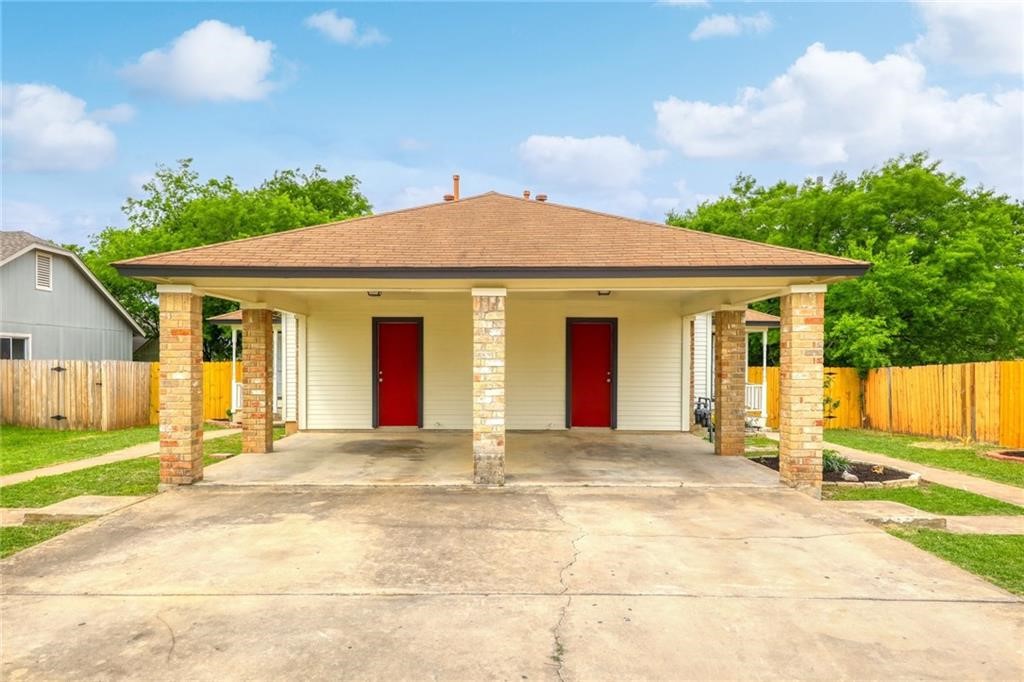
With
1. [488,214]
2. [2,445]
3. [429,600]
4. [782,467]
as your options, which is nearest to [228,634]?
[429,600]

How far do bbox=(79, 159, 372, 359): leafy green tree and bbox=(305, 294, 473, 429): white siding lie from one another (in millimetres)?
13819

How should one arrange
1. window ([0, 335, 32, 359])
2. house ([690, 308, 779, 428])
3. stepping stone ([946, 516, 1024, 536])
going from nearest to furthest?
stepping stone ([946, 516, 1024, 536]) → house ([690, 308, 779, 428]) → window ([0, 335, 32, 359])

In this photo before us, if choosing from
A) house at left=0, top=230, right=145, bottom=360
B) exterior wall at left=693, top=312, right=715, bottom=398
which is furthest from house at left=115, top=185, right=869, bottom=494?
house at left=0, top=230, right=145, bottom=360

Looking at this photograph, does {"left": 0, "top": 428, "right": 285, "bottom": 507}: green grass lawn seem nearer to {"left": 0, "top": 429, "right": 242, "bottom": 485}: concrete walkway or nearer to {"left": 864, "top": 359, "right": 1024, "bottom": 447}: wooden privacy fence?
{"left": 0, "top": 429, "right": 242, "bottom": 485}: concrete walkway

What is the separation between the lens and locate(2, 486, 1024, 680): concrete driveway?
10.5ft

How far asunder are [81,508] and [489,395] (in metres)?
4.63

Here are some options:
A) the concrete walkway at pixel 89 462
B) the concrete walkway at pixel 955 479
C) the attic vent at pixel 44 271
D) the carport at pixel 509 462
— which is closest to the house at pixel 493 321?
the carport at pixel 509 462

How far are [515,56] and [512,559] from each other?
1348cm

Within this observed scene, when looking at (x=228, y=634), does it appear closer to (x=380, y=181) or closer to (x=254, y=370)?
(x=254, y=370)

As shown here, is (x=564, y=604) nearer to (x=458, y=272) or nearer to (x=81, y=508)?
(x=458, y=272)

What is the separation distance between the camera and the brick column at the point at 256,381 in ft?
32.7

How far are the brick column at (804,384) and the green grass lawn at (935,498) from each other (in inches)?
18.2

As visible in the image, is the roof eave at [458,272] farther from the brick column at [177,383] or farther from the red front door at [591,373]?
the red front door at [591,373]

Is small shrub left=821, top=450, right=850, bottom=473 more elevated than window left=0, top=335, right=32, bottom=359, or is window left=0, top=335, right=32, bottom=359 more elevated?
window left=0, top=335, right=32, bottom=359
